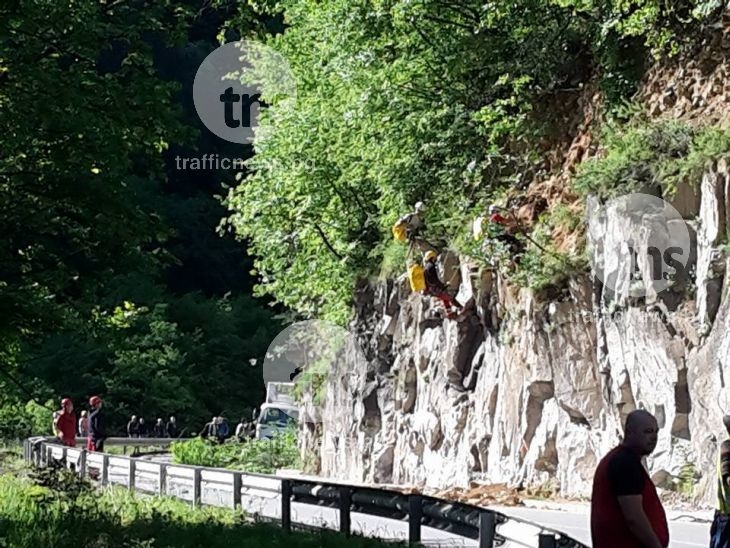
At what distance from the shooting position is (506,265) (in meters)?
26.0

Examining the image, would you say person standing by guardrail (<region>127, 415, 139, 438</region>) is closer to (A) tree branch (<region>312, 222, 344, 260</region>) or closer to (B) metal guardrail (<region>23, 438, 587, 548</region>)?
(A) tree branch (<region>312, 222, 344, 260</region>)

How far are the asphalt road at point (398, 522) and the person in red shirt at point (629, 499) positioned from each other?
2.26 m

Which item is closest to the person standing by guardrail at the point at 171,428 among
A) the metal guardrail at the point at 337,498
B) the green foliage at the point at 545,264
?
the metal guardrail at the point at 337,498

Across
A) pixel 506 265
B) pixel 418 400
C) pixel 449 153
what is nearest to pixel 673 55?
pixel 506 265

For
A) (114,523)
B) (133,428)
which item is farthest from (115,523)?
(133,428)

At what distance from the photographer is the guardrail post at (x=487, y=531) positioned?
440 inches

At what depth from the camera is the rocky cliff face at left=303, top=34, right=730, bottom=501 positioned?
787 inches

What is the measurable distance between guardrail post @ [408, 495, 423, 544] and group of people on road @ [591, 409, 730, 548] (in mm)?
5360

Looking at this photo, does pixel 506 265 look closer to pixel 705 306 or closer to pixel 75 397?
pixel 705 306

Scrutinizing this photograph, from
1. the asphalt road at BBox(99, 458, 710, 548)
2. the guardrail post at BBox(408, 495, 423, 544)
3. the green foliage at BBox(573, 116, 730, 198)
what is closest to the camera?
the asphalt road at BBox(99, 458, 710, 548)

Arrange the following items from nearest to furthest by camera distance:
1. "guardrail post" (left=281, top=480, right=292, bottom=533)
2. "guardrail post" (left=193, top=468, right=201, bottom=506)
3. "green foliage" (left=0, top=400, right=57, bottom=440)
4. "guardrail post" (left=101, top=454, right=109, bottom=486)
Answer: "guardrail post" (left=281, top=480, right=292, bottom=533)
"guardrail post" (left=193, top=468, right=201, bottom=506)
"guardrail post" (left=101, top=454, right=109, bottom=486)
"green foliage" (left=0, top=400, right=57, bottom=440)

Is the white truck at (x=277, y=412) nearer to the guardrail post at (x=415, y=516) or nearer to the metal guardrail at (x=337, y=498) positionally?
the metal guardrail at (x=337, y=498)

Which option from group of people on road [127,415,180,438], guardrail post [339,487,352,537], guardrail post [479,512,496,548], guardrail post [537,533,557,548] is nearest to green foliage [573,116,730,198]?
guardrail post [339,487,352,537]

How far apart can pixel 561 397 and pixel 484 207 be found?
5948mm
